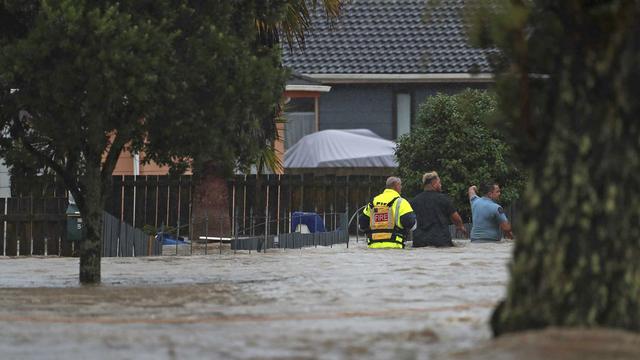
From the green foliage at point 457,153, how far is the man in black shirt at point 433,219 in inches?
226

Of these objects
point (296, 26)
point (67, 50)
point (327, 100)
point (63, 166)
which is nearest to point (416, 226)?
point (296, 26)

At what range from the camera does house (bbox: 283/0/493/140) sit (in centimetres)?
3781

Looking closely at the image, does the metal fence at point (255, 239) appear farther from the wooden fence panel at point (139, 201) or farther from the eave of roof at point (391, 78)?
the eave of roof at point (391, 78)

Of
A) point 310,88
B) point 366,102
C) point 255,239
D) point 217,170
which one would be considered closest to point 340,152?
point 310,88

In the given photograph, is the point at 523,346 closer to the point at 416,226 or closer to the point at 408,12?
the point at 416,226

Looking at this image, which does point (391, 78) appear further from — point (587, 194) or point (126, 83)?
point (587, 194)

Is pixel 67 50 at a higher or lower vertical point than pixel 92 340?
higher

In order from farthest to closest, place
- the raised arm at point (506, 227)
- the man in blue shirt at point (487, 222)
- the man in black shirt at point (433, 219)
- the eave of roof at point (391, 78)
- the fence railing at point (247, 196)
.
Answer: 1. the eave of roof at point (391, 78)
2. the fence railing at point (247, 196)
3. the man in blue shirt at point (487, 222)
4. the raised arm at point (506, 227)
5. the man in black shirt at point (433, 219)

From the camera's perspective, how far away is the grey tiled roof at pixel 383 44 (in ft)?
124

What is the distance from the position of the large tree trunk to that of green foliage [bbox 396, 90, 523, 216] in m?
21.5

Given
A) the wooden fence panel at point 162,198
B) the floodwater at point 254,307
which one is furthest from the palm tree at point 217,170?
the floodwater at point 254,307

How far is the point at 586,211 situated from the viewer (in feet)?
28.3

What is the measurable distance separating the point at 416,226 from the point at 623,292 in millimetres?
16235

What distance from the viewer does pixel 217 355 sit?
8500 millimetres
